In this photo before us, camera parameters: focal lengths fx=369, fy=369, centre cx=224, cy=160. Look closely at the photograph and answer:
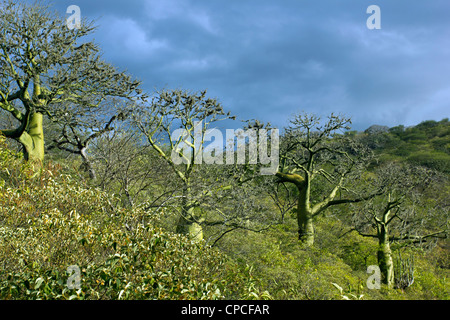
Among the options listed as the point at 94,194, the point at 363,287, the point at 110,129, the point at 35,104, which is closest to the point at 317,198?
the point at 363,287

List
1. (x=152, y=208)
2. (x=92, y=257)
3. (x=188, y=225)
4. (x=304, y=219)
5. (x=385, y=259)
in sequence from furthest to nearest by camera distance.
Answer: (x=304, y=219), (x=385, y=259), (x=188, y=225), (x=152, y=208), (x=92, y=257)

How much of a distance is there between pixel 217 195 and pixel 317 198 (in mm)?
15760

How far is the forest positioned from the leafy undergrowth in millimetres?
32

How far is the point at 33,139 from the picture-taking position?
60.3 feet

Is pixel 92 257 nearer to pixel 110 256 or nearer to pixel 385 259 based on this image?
pixel 110 256

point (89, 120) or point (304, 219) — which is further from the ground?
point (89, 120)

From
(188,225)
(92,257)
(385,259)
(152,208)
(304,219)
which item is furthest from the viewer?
(304,219)

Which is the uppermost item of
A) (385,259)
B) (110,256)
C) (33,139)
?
(33,139)

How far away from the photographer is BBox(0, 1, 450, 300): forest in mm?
6426

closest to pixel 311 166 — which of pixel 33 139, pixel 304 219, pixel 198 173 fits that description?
pixel 304 219

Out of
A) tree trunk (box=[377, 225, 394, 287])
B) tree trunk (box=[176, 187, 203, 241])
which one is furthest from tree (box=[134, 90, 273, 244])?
tree trunk (box=[377, 225, 394, 287])

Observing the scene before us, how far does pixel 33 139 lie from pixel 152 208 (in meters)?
8.78
